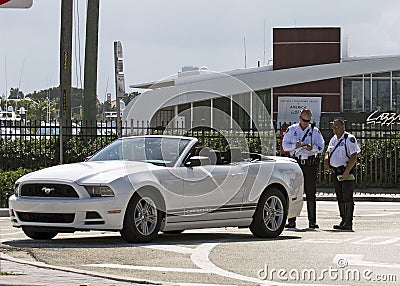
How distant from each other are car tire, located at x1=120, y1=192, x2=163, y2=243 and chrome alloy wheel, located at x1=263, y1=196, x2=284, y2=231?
2.07 meters

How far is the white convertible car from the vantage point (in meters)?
13.4

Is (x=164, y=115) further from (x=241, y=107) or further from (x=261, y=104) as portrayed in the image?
(x=261, y=104)

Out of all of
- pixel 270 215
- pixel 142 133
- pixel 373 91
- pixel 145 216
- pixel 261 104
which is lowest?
pixel 270 215

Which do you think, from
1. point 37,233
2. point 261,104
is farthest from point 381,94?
point 37,233

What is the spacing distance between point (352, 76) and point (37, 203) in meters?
38.9

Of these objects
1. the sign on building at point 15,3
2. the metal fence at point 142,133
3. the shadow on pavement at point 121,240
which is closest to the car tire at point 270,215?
the shadow on pavement at point 121,240

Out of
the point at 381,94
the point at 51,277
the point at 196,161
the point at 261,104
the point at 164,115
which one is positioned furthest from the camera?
the point at 381,94

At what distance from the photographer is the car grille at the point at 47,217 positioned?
44.1ft

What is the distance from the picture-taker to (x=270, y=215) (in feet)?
50.6

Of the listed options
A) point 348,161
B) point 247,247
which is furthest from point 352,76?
point 247,247

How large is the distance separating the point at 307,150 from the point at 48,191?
17.1 feet

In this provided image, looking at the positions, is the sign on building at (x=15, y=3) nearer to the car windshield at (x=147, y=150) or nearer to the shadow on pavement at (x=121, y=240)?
the shadow on pavement at (x=121, y=240)

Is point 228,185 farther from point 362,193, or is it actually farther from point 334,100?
point 334,100

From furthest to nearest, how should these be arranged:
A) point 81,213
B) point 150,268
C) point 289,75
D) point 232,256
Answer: point 289,75 < point 81,213 < point 232,256 < point 150,268
